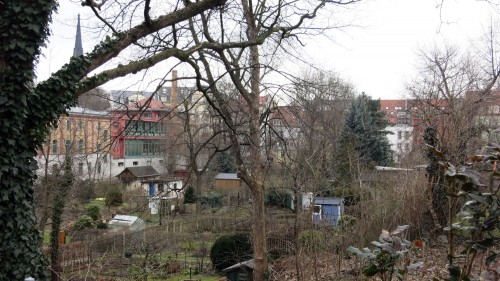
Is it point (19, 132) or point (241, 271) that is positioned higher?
point (19, 132)

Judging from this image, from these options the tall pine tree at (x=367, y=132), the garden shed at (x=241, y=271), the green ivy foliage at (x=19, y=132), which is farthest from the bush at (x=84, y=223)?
the tall pine tree at (x=367, y=132)

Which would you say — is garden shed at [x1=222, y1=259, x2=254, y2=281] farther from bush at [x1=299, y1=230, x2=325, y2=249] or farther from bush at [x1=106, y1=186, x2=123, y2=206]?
bush at [x1=106, y1=186, x2=123, y2=206]

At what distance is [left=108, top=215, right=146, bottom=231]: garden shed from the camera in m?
20.7

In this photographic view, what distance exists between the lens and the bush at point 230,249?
555 inches

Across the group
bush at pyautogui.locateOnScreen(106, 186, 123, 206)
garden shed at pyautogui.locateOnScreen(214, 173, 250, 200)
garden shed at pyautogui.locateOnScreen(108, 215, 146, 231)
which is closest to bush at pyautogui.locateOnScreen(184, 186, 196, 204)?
garden shed at pyautogui.locateOnScreen(214, 173, 250, 200)

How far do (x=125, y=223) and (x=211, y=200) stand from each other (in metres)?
7.36

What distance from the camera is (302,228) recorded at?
32.6 feet

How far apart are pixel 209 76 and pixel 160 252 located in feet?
27.9

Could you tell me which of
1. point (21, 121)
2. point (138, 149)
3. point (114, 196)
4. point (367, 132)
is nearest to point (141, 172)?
point (114, 196)

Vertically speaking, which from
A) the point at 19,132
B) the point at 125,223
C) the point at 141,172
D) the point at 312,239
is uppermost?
the point at 19,132

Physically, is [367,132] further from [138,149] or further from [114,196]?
[138,149]

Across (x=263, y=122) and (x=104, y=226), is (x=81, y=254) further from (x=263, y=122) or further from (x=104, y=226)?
(x=263, y=122)

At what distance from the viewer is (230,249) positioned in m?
14.4

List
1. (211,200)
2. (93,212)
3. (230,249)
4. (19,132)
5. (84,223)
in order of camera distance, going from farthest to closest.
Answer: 1. (211,200)
2. (93,212)
3. (84,223)
4. (230,249)
5. (19,132)
